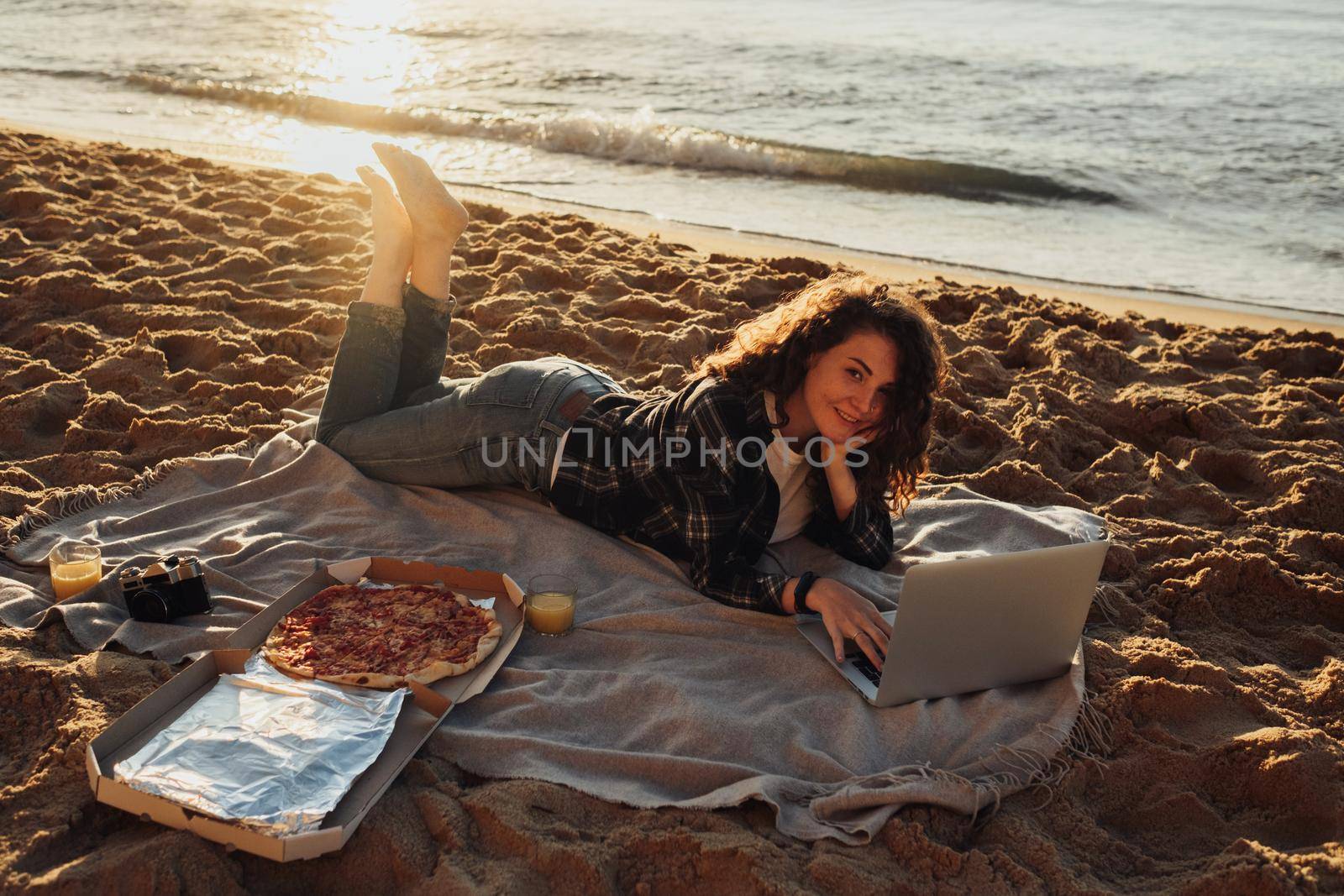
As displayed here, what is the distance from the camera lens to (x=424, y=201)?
140 inches

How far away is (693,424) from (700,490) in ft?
0.62

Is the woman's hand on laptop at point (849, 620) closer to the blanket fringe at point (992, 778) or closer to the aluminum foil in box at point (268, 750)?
the blanket fringe at point (992, 778)

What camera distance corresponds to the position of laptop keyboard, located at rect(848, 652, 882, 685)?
9.05 ft

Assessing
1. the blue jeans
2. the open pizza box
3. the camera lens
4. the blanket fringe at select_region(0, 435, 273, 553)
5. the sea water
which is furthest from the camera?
the sea water

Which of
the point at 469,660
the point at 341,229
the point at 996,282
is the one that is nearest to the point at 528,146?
the point at 341,229

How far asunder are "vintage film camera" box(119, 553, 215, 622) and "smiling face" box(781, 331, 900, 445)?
177cm

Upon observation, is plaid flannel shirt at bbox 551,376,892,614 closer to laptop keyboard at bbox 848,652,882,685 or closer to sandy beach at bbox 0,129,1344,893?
laptop keyboard at bbox 848,652,882,685

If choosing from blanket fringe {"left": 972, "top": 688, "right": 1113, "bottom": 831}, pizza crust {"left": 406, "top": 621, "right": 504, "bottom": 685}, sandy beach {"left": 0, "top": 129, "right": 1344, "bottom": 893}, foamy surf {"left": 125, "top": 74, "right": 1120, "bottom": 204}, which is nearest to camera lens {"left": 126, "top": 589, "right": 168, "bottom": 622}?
sandy beach {"left": 0, "top": 129, "right": 1344, "bottom": 893}

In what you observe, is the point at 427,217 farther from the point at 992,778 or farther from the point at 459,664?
the point at 992,778

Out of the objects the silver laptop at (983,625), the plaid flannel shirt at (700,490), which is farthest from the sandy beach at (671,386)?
the plaid flannel shirt at (700,490)

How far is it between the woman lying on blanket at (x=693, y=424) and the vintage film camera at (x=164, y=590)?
2.65 ft

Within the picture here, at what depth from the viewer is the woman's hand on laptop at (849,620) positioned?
274cm

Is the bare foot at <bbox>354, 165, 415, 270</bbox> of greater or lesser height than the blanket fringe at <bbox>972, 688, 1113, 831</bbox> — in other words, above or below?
above

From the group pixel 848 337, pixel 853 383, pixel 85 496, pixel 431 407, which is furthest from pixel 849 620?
pixel 85 496
